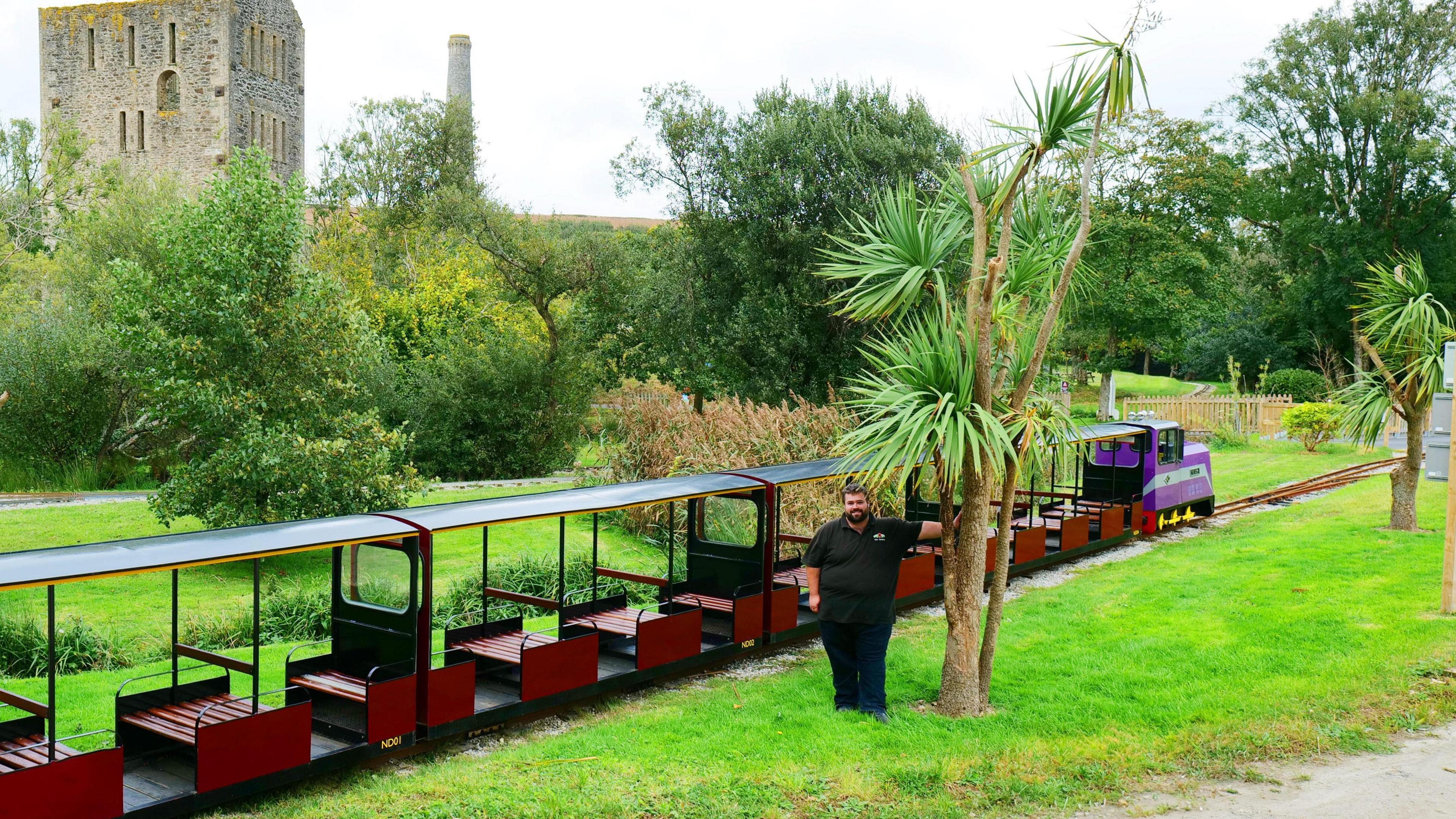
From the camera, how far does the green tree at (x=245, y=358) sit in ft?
50.0

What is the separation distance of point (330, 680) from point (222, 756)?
1.49 metres

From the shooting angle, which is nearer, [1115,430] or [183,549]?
[183,549]

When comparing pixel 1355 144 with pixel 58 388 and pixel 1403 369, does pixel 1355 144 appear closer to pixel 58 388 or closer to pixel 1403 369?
pixel 1403 369

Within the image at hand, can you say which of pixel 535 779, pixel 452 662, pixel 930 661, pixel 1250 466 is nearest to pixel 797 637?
pixel 930 661

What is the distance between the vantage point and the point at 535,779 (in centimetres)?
676

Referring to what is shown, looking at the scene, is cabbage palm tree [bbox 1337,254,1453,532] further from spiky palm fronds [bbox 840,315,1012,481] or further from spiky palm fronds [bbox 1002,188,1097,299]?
spiky palm fronds [bbox 840,315,1012,481]

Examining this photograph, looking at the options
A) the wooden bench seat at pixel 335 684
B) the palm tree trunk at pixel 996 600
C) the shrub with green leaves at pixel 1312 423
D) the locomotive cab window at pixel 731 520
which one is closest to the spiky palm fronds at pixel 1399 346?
the palm tree trunk at pixel 996 600

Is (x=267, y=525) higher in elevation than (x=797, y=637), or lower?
higher

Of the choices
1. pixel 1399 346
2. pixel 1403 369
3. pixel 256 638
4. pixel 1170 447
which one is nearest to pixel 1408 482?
pixel 1403 369

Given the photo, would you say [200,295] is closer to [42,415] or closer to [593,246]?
[42,415]

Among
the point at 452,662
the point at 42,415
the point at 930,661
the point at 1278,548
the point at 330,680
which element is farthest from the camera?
the point at 42,415

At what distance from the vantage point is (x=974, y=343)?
25.8 ft

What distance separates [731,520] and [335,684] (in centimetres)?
821

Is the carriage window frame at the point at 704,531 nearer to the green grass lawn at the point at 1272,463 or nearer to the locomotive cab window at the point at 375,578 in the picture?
the locomotive cab window at the point at 375,578
